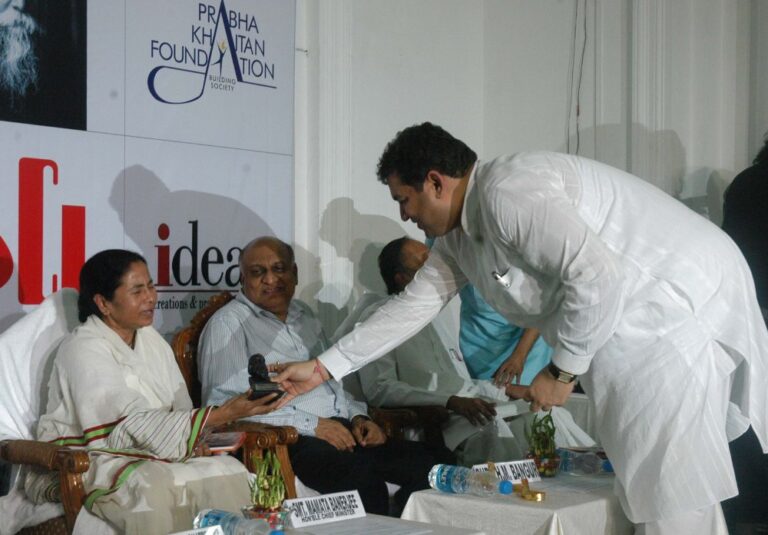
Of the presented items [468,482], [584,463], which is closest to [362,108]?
[584,463]

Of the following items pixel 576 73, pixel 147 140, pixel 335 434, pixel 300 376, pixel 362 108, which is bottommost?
pixel 335 434

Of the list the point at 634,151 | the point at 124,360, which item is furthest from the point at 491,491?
the point at 634,151

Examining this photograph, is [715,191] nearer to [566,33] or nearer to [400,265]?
[566,33]

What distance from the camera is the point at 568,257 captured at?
6.78ft

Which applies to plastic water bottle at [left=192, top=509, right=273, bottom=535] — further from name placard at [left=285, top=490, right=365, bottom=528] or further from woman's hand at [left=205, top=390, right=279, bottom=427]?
woman's hand at [left=205, top=390, right=279, bottom=427]

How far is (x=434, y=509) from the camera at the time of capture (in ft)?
7.94

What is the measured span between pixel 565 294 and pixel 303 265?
2326 mm

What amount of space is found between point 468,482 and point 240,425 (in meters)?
1.10

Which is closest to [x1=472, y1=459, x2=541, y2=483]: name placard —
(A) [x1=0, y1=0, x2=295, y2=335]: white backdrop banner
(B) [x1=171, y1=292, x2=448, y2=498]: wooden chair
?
(B) [x1=171, y1=292, x2=448, y2=498]: wooden chair

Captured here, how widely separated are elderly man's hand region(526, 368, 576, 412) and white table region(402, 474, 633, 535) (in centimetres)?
24

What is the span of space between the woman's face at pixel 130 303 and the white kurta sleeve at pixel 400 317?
815 mm

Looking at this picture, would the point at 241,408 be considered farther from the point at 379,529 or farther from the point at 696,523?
the point at 696,523

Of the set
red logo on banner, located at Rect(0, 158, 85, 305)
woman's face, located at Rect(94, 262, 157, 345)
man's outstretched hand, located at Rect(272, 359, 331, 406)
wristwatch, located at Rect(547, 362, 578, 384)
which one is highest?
red logo on banner, located at Rect(0, 158, 85, 305)

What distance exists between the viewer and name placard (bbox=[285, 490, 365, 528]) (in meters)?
2.10
